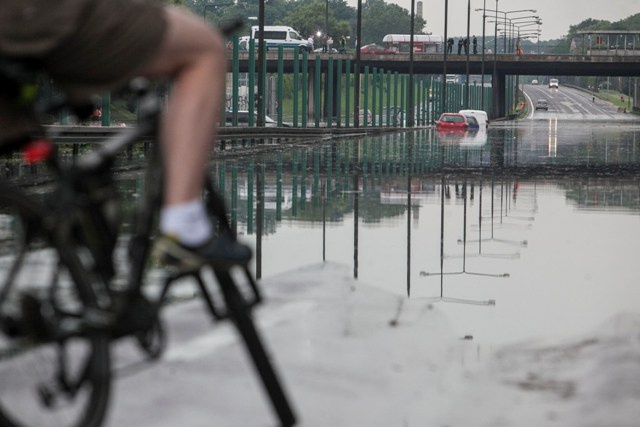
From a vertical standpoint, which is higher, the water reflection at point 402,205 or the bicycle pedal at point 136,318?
the bicycle pedal at point 136,318

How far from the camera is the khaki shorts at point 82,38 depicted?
3.77 metres

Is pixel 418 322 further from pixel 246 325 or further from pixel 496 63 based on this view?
pixel 496 63

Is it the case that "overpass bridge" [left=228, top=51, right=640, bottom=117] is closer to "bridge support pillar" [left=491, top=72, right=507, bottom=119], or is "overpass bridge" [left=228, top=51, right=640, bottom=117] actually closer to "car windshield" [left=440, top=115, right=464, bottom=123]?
"bridge support pillar" [left=491, top=72, right=507, bottom=119]

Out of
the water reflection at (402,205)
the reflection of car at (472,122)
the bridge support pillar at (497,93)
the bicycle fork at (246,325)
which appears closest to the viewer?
the bicycle fork at (246,325)

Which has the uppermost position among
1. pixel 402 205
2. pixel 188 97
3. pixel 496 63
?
pixel 188 97

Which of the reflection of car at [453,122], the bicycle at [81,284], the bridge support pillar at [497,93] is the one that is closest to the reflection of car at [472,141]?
the reflection of car at [453,122]

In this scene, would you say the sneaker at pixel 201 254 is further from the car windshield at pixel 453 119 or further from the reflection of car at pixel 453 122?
the car windshield at pixel 453 119

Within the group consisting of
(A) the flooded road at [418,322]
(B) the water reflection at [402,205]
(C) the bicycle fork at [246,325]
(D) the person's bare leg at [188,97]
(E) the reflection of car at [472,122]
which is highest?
(D) the person's bare leg at [188,97]

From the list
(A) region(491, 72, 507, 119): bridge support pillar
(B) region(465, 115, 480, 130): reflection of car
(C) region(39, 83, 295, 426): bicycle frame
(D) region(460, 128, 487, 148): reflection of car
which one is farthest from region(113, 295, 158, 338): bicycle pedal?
(A) region(491, 72, 507, 119): bridge support pillar

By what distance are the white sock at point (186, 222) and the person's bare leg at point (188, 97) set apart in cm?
2

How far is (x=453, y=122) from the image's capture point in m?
→ 79.9

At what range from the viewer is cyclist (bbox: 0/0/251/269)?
3.78 meters

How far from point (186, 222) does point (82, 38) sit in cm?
54

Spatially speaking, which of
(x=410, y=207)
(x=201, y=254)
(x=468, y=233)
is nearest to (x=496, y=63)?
(x=410, y=207)
